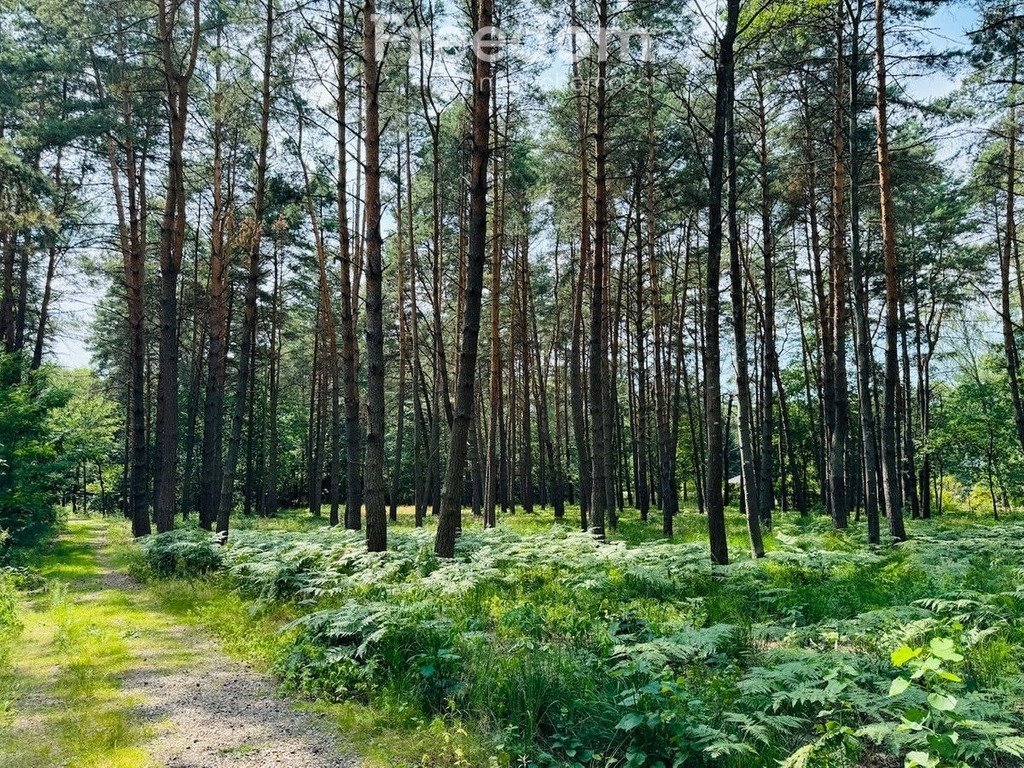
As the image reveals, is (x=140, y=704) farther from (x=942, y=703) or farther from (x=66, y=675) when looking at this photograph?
(x=942, y=703)

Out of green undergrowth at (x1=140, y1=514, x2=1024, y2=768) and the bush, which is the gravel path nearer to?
green undergrowth at (x1=140, y1=514, x2=1024, y2=768)

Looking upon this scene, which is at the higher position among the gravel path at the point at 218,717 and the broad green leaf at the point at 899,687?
the broad green leaf at the point at 899,687

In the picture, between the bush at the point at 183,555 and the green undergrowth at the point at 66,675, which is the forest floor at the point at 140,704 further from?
the bush at the point at 183,555

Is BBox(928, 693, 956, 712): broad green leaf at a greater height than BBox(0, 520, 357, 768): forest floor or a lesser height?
greater

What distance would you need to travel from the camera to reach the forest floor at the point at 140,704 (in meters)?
3.84

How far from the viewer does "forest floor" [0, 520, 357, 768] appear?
3.84 metres

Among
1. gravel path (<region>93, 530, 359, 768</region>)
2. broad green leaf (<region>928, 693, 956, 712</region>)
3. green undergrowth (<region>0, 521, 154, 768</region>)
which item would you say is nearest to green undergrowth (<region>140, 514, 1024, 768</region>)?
broad green leaf (<region>928, 693, 956, 712</region>)

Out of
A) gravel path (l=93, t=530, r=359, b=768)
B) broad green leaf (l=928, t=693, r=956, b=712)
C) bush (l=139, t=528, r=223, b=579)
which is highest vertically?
broad green leaf (l=928, t=693, r=956, b=712)

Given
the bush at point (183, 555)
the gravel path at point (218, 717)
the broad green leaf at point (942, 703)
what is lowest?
the gravel path at point (218, 717)

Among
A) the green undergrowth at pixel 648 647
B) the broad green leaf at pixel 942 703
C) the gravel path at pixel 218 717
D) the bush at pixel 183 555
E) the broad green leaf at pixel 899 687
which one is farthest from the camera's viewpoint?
the bush at pixel 183 555

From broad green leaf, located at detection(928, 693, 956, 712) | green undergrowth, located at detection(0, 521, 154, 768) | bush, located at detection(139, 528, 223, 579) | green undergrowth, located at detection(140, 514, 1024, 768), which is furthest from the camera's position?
bush, located at detection(139, 528, 223, 579)

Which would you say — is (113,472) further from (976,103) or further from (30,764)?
(976,103)

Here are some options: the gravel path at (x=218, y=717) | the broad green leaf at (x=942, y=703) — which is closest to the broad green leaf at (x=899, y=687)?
the broad green leaf at (x=942, y=703)

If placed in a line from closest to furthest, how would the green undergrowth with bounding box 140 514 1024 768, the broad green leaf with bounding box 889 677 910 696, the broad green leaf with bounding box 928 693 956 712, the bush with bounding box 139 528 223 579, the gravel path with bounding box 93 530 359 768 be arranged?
the broad green leaf with bounding box 928 693 956 712, the broad green leaf with bounding box 889 677 910 696, the green undergrowth with bounding box 140 514 1024 768, the gravel path with bounding box 93 530 359 768, the bush with bounding box 139 528 223 579
